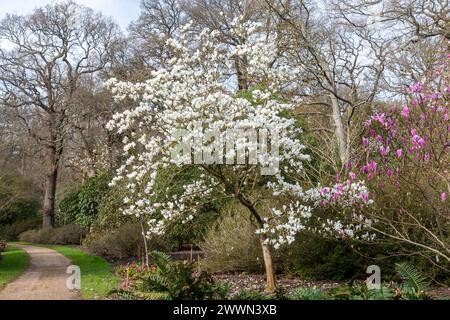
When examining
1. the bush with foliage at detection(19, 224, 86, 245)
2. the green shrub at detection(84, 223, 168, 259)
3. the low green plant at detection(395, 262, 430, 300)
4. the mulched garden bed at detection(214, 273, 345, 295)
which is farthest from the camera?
the bush with foliage at detection(19, 224, 86, 245)

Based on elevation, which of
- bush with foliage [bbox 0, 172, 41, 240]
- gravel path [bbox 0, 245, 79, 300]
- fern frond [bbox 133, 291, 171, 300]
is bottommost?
gravel path [bbox 0, 245, 79, 300]

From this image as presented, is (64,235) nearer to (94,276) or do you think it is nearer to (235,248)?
(94,276)

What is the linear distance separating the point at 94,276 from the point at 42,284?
1.24 meters

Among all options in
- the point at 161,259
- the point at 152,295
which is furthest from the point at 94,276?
the point at 152,295

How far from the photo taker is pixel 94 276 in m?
10.7

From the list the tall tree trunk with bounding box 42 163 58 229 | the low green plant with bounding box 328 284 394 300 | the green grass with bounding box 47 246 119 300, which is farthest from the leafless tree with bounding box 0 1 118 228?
the low green plant with bounding box 328 284 394 300

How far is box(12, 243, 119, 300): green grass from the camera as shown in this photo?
8339mm

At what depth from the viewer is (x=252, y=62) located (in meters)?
9.31

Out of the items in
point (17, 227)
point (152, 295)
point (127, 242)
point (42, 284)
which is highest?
point (17, 227)

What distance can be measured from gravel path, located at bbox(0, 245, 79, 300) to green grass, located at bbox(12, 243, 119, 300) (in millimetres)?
306

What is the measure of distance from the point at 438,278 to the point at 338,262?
1.64m

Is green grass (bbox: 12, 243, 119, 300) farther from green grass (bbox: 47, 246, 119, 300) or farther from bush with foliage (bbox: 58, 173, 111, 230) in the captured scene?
bush with foliage (bbox: 58, 173, 111, 230)

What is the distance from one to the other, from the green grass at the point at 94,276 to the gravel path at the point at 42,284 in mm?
306

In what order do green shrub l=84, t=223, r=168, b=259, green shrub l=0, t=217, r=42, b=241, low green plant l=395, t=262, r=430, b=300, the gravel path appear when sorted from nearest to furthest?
low green plant l=395, t=262, r=430, b=300
the gravel path
green shrub l=84, t=223, r=168, b=259
green shrub l=0, t=217, r=42, b=241
